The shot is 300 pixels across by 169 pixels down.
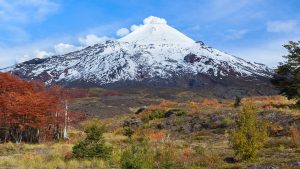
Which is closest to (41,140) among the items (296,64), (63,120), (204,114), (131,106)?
(63,120)

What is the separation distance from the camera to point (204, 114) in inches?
1497

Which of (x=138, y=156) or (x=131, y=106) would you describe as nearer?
(x=138, y=156)

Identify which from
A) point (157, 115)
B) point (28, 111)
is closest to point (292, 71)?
point (157, 115)

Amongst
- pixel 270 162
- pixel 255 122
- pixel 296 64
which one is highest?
pixel 296 64

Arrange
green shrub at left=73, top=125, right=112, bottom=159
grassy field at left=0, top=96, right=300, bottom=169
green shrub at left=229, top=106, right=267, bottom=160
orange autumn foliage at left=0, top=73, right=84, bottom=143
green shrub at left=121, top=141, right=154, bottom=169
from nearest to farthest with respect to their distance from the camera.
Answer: green shrub at left=121, top=141, right=154, bottom=169 → green shrub at left=229, top=106, right=267, bottom=160 → grassy field at left=0, top=96, right=300, bottom=169 → green shrub at left=73, top=125, right=112, bottom=159 → orange autumn foliage at left=0, top=73, right=84, bottom=143

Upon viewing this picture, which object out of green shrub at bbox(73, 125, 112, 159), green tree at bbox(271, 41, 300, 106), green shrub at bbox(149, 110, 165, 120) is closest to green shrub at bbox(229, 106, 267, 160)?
green shrub at bbox(73, 125, 112, 159)

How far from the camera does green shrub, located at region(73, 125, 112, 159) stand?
2061cm

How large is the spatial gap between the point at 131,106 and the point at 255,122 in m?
94.7

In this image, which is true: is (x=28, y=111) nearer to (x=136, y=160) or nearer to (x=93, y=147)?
(x=93, y=147)

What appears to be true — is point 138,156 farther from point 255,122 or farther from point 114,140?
point 114,140

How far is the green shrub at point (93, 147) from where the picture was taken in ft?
67.6

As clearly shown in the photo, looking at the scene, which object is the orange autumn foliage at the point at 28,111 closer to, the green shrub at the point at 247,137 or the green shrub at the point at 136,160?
the green shrub at the point at 136,160

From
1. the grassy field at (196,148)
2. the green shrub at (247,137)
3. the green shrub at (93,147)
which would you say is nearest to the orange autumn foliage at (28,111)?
the grassy field at (196,148)

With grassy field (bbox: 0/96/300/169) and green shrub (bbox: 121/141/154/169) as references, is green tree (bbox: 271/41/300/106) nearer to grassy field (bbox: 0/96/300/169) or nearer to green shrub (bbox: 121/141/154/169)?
grassy field (bbox: 0/96/300/169)
